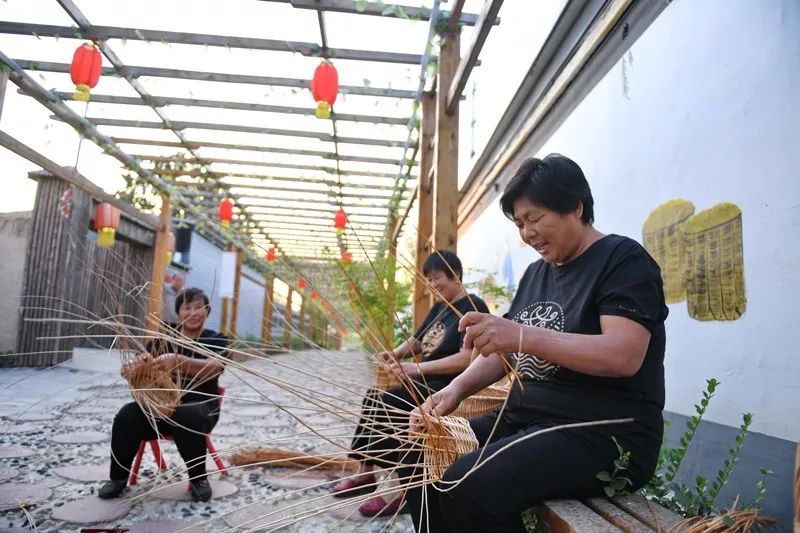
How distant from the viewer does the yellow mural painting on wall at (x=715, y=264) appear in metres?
1.65

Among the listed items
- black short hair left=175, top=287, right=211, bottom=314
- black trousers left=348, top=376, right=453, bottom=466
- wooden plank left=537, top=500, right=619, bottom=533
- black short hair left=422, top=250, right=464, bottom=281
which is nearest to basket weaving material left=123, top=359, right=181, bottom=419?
black short hair left=175, top=287, right=211, bottom=314

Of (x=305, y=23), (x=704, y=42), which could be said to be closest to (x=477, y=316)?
(x=704, y=42)

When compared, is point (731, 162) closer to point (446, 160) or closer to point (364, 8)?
point (446, 160)

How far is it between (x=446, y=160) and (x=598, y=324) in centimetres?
239

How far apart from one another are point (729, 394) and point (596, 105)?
5.77 ft

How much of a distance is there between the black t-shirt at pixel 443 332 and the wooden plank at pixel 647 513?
1196mm

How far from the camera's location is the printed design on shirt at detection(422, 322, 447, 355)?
2.41m

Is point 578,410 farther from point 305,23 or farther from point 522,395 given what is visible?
point 305,23

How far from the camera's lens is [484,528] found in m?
1.07

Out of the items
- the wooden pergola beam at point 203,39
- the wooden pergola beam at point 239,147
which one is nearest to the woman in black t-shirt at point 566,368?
the wooden pergola beam at point 203,39

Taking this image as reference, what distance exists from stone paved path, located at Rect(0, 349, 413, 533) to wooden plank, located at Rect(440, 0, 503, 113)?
1.63 metres

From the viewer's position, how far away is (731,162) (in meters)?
1.71

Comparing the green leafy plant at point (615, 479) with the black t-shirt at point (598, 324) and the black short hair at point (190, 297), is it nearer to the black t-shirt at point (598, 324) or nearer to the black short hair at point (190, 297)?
the black t-shirt at point (598, 324)

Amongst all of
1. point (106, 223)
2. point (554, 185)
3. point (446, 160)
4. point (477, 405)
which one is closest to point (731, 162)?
point (554, 185)
